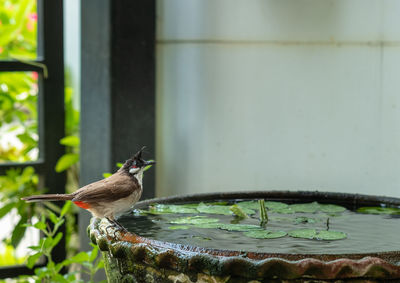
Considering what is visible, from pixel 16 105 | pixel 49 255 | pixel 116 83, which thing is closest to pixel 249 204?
pixel 49 255

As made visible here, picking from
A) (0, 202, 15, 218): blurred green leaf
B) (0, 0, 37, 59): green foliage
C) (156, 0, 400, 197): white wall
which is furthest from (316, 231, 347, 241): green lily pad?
(0, 0, 37, 59): green foliage

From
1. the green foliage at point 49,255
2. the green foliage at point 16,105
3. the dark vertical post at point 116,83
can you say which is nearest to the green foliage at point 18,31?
the green foliage at point 16,105

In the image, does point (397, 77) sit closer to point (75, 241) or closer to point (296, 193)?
point (296, 193)

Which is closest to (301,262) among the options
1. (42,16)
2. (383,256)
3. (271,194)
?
(383,256)

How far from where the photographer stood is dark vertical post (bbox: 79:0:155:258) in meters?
3.65

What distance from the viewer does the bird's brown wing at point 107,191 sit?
222 centimetres

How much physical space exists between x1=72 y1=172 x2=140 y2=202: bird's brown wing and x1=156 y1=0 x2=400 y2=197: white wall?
150cm

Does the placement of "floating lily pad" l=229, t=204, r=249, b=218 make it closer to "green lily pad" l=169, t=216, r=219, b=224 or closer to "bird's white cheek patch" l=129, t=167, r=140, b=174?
"green lily pad" l=169, t=216, r=219, b=224

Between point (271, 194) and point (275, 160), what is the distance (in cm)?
95

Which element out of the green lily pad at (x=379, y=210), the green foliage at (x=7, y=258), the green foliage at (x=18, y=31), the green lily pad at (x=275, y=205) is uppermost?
the green foliage at (x=18, y=31)

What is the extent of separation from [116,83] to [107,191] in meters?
1.51

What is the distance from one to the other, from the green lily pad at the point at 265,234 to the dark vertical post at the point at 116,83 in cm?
163

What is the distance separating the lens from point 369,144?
11.7ft

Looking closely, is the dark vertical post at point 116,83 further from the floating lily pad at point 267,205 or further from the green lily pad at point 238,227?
the green lily pad at point 238,227
